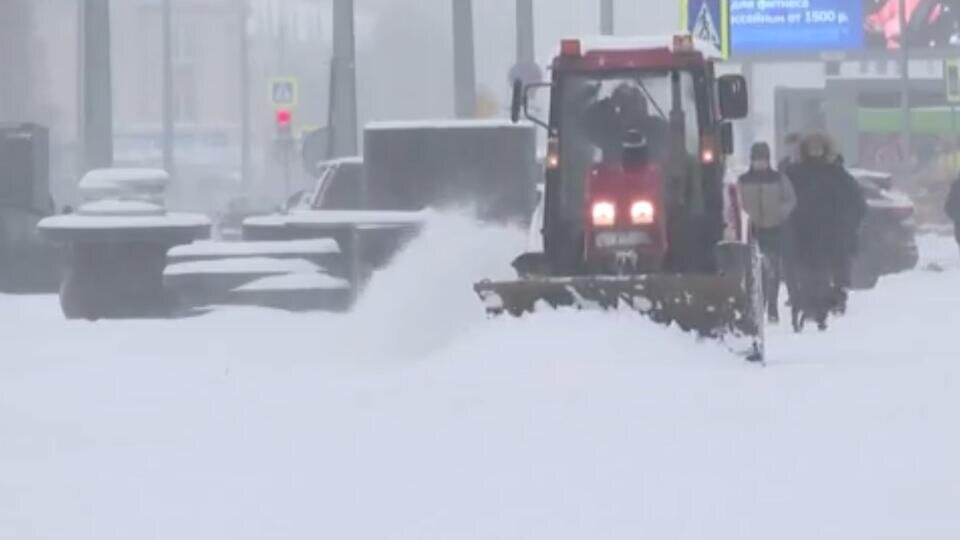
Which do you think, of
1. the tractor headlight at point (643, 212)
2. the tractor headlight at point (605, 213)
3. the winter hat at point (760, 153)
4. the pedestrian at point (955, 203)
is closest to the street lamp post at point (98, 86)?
the pedestrian at point (955, 203)

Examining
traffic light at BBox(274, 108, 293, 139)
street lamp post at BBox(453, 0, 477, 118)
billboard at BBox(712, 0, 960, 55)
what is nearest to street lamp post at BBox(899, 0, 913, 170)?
billboard at BBox(712, 0, 960, 55)

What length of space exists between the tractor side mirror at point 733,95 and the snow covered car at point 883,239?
1267 cm

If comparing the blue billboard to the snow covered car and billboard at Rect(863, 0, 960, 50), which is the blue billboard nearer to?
billboard at Rect(863, 0, 960, 50)

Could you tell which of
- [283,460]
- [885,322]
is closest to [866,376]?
[283,460]

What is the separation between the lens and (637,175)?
17250 mm

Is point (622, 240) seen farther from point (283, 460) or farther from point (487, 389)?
point (283, 460)

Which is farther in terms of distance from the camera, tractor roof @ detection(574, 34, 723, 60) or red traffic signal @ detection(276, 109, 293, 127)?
red traffic signal @ detection(276, 109, 293, 127)

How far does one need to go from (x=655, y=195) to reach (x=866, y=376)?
245 centimetres

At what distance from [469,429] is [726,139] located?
600cm

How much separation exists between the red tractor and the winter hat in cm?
308

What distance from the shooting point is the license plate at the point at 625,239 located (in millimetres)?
17328

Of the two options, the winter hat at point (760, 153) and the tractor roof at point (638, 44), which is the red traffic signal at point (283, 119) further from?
the tractor roof at point (638, 44)

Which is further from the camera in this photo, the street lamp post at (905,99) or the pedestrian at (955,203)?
the street lamp post at (905,99)

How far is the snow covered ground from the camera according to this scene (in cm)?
945
